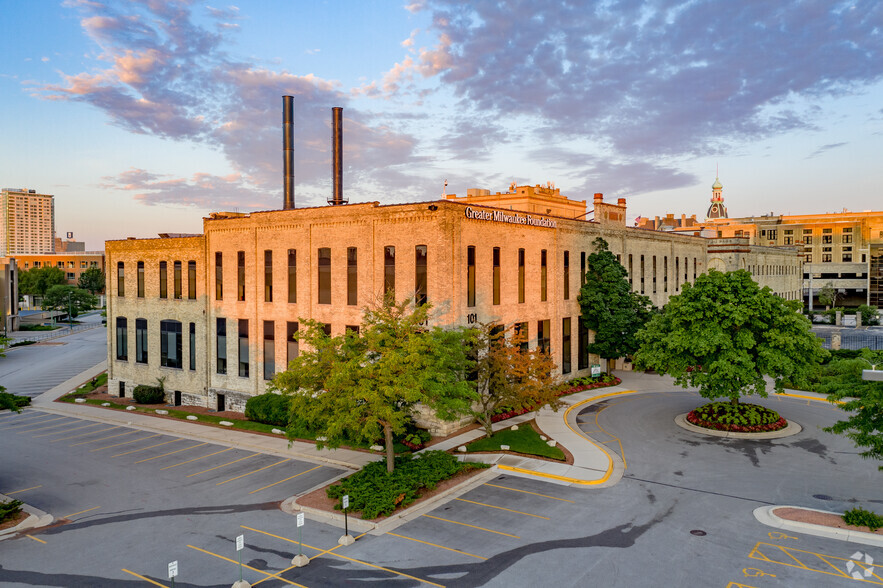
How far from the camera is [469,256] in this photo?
3788 cm

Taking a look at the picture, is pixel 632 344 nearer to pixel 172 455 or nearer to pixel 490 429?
pixel 490 429

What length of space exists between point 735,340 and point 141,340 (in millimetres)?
46327

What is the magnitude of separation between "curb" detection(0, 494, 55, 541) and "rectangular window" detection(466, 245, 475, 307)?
23.7 m

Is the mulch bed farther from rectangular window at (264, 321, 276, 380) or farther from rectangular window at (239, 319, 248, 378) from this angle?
rectangular window at (239, 319, 248, 378)

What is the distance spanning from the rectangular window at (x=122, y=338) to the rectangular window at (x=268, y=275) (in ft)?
56.8

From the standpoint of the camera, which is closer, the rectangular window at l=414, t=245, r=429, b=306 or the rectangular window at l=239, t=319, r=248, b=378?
the rectangular window at l=414, t=245, r=429, b=306

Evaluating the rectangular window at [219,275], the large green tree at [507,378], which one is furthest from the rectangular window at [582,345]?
the rectangular window at [219,275]

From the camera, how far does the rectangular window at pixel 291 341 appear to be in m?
42.4

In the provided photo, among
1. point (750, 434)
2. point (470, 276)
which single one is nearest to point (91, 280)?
point (470, 276)

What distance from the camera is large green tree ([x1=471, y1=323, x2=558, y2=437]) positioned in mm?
33562

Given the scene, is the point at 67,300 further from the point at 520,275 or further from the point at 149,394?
the point at 520,275

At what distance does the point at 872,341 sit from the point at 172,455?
82410 mm

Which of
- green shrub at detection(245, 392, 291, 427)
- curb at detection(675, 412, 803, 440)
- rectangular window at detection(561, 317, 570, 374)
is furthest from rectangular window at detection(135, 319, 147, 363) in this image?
curb at detection(675, 412, 803, 440)

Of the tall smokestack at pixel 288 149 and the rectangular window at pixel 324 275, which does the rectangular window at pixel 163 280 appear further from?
the rectangular window at pixel 324 275
